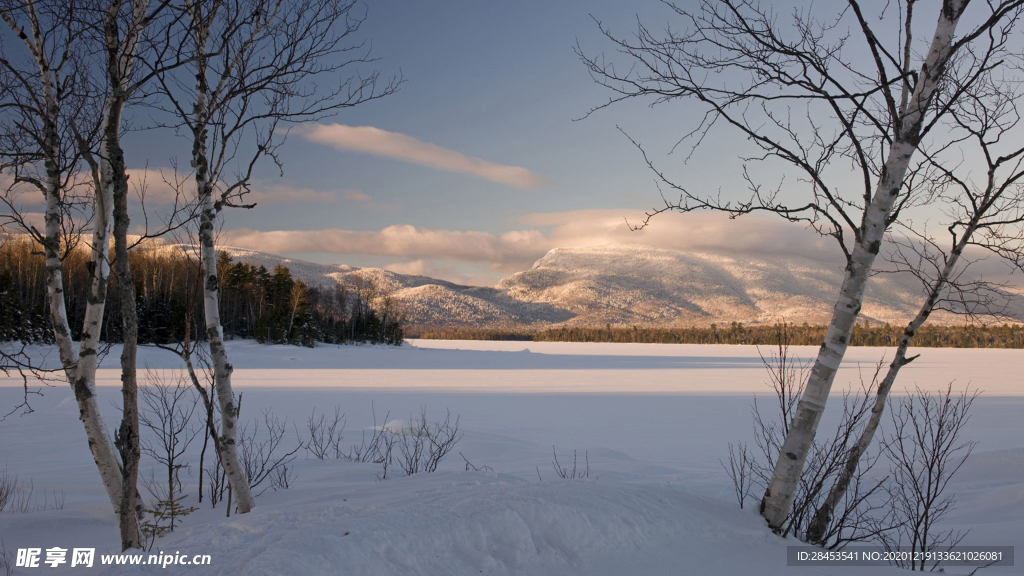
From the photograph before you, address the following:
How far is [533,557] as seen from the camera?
8.38ft

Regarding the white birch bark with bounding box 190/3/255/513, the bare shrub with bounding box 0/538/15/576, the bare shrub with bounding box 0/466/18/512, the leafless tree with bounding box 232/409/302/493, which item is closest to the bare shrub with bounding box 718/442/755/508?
the white birch bark with bounding box 190/3/255/513

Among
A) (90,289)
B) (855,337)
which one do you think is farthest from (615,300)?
(90,289)

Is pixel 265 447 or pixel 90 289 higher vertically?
pixel 90 289

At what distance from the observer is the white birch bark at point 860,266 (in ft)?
11.3

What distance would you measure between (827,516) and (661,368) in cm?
2917

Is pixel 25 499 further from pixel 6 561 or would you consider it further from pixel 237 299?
pixel 237 299

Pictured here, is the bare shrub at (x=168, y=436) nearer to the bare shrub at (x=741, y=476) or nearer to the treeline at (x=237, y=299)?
the bare shrub at (x=741, y=476)

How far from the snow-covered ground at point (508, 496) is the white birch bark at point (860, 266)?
1.09 ft

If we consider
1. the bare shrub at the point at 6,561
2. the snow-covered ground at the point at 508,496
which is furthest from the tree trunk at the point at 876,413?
the bare shrub at the point at 6,561

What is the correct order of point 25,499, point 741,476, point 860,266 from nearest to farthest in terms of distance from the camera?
point 860,266 < point 741,476 < point 25,499

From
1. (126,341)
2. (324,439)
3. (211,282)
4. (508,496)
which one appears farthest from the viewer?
(324,439)

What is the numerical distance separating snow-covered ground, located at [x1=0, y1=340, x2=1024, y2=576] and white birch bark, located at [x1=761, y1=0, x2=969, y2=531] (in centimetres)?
33

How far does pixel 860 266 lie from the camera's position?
348 centimetres

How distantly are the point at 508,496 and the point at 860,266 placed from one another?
248cm
